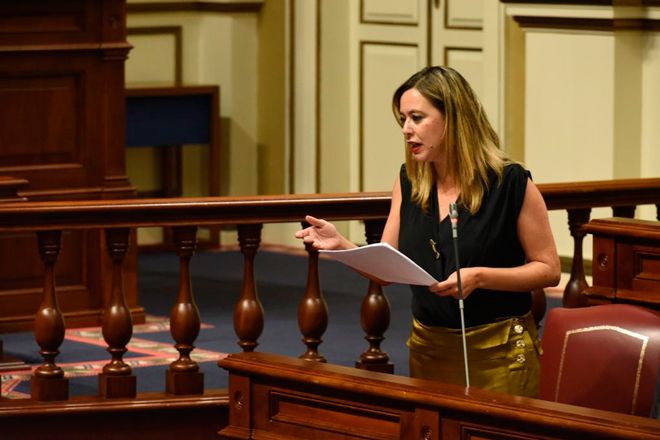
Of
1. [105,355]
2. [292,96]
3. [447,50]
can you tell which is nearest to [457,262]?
[105,355]

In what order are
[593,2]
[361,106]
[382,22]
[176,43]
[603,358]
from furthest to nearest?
[176,43], [361,106], [382,22], [593,2], [603,358]

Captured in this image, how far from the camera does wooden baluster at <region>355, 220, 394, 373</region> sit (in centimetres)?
491

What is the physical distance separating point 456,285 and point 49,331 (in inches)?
66.0

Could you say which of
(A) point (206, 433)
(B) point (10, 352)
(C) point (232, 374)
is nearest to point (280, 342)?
(B) point (10, 352)

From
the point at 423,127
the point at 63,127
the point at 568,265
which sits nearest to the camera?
the point at 423,127

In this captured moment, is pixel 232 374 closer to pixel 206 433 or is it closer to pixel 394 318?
pixel 206 433

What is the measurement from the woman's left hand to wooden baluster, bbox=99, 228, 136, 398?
150 cm

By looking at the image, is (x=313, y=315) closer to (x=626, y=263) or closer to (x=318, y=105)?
(x=626, y=263)

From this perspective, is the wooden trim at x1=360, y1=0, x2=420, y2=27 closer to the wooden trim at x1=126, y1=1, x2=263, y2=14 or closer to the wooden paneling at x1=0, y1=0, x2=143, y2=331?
the wooden trim at x1=126, y1=1, x2=263, y2=14

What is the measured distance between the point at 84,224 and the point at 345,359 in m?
1.88

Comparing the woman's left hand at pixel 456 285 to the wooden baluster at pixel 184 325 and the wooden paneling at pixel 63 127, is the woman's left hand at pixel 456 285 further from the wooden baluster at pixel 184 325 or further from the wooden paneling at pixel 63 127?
the wooden paneling at pixel 63 127

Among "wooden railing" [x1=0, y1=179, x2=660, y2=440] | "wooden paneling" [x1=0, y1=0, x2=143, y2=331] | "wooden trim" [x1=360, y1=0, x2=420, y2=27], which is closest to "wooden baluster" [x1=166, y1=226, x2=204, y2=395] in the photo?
"wooden railing" [x1=0, y1=179, x2=660, y2=440]

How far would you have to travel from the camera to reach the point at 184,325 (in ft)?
15.9

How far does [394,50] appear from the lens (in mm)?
9180
